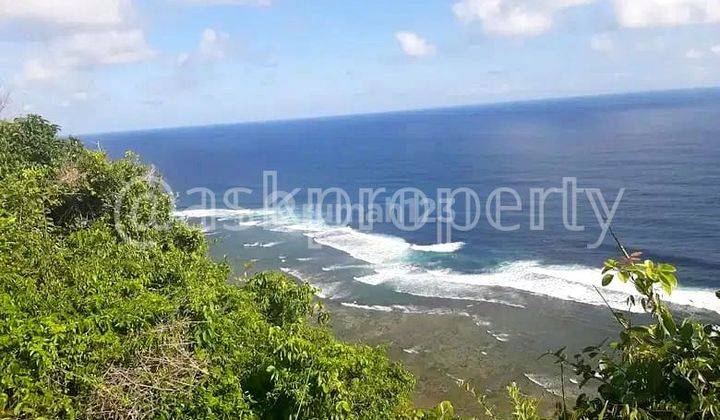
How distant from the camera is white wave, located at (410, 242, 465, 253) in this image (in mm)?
40938

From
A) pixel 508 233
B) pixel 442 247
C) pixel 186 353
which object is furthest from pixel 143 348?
pixel 508 233

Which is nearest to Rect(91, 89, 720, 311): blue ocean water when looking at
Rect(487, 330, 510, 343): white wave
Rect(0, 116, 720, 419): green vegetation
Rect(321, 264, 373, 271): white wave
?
Rect(321, 264, 373, 271): white wave

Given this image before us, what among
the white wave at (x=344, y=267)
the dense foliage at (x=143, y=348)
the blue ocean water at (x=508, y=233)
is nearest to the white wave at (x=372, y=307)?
the blue ocean water at (x=508, y=233)

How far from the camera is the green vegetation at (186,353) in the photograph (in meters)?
3.79

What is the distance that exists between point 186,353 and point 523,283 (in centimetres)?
2721

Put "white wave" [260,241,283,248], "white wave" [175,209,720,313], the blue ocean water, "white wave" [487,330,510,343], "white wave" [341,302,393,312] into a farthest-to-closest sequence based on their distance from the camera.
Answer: "white wave" [260,241,283,248]
the blue ocean water
"white wave" [341,302,393,312]
"white wave" [175,209,720,313]
"white wave" [487,330,510,343]

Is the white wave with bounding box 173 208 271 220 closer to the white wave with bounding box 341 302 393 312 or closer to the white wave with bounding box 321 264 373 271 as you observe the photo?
the white wave with bounding box 321 264 373 271

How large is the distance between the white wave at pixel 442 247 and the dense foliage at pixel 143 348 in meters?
28.7

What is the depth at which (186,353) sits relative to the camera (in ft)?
28.0

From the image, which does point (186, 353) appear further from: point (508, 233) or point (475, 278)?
point (508, 233)

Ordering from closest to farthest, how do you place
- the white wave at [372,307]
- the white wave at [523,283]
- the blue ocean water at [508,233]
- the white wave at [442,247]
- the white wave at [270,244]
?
the white wave at [523,283], the white wave at [372,307], the blue ocean water at [508,233], the white wave at [442,247], the white wave at [270,244]

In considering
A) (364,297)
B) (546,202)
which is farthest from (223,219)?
(546,202)

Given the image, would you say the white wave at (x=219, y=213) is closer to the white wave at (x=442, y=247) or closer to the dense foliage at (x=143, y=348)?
the white wave at (x=442, y=247)

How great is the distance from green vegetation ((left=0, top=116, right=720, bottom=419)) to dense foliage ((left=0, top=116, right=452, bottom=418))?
0.07ft
